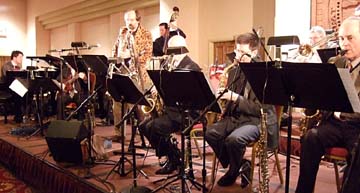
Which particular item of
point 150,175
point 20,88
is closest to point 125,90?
point 150,175

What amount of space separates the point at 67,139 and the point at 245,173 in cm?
167

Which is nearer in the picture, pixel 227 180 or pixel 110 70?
pixel 227 180

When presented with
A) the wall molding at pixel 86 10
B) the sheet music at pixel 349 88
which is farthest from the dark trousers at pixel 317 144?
the wall molding at pixel 86 10

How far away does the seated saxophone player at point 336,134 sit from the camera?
8.39 feet

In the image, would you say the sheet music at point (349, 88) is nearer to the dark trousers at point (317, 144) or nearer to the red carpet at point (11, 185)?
the dark trousers at point (317, 144)

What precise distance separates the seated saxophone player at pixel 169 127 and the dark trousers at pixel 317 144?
1.24 m

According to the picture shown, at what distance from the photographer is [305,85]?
2162mm

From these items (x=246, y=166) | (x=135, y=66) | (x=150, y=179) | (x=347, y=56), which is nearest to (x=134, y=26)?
(x=135, y=66)

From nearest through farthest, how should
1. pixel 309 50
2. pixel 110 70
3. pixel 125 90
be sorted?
pixel 125 90, pixel 110 70, pixel 309 50

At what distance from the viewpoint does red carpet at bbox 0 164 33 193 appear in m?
4.28

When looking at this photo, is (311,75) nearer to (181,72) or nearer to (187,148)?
(181,72)

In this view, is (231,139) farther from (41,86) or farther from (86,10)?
(86,10)

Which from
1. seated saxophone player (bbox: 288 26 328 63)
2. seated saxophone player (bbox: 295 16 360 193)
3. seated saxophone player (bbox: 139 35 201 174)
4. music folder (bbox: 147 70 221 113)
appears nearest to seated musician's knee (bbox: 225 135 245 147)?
music folder (bbox: 147 70 221 113)

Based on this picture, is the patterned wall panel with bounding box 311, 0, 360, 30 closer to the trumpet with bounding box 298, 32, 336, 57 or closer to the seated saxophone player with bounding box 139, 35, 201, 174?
the trumpet with bounding box 298, 32, 336, 57
